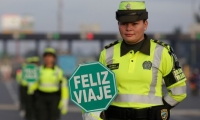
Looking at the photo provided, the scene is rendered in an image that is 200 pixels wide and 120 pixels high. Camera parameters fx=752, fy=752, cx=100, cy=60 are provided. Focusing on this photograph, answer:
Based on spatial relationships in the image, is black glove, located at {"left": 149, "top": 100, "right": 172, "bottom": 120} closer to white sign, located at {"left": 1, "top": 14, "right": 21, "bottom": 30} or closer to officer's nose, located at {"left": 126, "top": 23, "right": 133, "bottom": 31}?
officer's nose, located at {"left": 126, "top": 23, "right": 133, "bottom": 31}

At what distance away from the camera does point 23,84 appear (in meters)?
22.8

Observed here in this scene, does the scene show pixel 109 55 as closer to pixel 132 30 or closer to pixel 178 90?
pixel 132 30

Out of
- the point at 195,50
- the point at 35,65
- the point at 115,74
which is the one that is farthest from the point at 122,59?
the point at 195,50

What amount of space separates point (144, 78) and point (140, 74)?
46 millimetres

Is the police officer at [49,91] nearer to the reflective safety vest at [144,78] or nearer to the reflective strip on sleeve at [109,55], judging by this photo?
the reflective strip on sleeve at [109,55]

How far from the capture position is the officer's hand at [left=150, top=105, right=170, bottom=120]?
6.12 m

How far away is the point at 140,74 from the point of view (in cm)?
611

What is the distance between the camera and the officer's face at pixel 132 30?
20.0ft

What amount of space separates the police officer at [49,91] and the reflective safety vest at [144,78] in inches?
315

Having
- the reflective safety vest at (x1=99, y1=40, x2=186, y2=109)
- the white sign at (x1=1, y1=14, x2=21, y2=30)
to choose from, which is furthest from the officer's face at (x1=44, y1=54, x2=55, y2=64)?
the white sign at (x1=1, y1=14, x2=21, y2=30)

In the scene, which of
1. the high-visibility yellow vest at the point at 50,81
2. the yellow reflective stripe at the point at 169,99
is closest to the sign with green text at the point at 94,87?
the yellow reflective stripe at the point at 169,99

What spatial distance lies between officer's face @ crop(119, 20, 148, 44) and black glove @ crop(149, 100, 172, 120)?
0.58 metres

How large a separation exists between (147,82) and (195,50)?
98.4 meters

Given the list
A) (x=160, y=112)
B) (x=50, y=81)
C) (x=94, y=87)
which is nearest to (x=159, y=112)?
(x=160, y=112)
